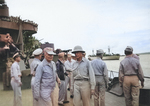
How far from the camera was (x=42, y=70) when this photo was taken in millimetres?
3207

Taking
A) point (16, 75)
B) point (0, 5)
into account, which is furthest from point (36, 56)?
point (0, 5)

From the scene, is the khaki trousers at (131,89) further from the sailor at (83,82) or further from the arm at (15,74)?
the arm at (15,74)

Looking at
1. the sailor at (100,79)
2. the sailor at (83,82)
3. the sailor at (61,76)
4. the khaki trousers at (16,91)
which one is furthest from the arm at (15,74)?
the sailor at (100,79)

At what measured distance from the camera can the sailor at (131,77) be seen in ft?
13.9

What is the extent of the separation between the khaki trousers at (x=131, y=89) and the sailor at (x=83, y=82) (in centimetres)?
123

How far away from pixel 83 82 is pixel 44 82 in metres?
0.99

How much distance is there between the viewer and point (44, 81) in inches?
125

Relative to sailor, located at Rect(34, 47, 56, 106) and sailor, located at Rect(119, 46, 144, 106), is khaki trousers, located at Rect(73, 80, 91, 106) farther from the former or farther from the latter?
sailor, located at Rect(119, 46, 144, 106)

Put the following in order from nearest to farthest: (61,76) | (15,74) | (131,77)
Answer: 1. (131,77)
2. (15,74)
3. (61,76)

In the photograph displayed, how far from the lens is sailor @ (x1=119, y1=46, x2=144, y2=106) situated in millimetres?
4230

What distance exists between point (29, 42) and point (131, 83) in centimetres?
1356

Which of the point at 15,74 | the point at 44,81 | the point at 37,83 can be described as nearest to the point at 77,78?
the point at 44,81

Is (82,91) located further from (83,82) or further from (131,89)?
(131,89)

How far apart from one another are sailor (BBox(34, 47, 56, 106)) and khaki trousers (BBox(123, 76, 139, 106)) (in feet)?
7.24
